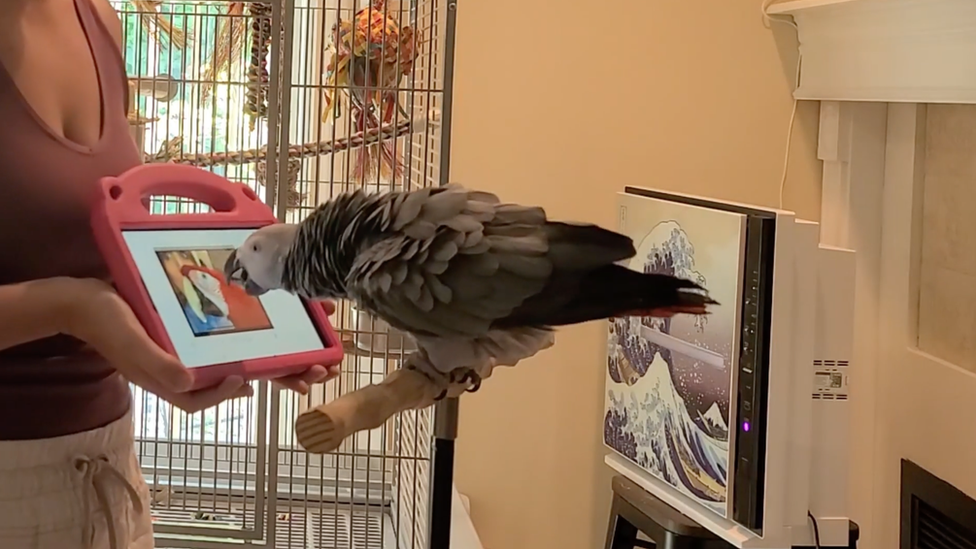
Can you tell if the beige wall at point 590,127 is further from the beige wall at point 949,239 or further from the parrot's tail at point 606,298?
the parrot's tail at point 606,298

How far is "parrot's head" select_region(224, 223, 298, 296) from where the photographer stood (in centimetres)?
62

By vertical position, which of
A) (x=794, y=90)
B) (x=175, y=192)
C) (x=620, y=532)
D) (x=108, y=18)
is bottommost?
(x=620, y=532)

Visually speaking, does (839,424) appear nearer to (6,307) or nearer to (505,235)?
(505,235)

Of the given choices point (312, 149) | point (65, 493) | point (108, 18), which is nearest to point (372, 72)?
point (312, 149)

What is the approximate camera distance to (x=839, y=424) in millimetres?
1365

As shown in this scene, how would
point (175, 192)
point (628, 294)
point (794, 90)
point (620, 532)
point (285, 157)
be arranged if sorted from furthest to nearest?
point (794, 90), point (620, 532), point (285, 157), point (175, 192), point (628, 294)

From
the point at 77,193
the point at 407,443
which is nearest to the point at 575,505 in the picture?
the point at 407,443

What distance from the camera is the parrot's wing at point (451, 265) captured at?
54cm

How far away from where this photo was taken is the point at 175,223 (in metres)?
0.73

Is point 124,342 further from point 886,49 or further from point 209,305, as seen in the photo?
point 886,49

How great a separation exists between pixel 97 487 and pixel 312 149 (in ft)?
2.05

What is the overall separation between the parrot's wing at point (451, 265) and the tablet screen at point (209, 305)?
0.15 metres

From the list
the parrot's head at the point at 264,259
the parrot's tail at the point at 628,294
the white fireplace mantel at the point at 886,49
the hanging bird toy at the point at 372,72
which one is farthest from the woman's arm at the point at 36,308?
the white fireplace mantel at the point at 886,49

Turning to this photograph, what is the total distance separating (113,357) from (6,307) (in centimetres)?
7
